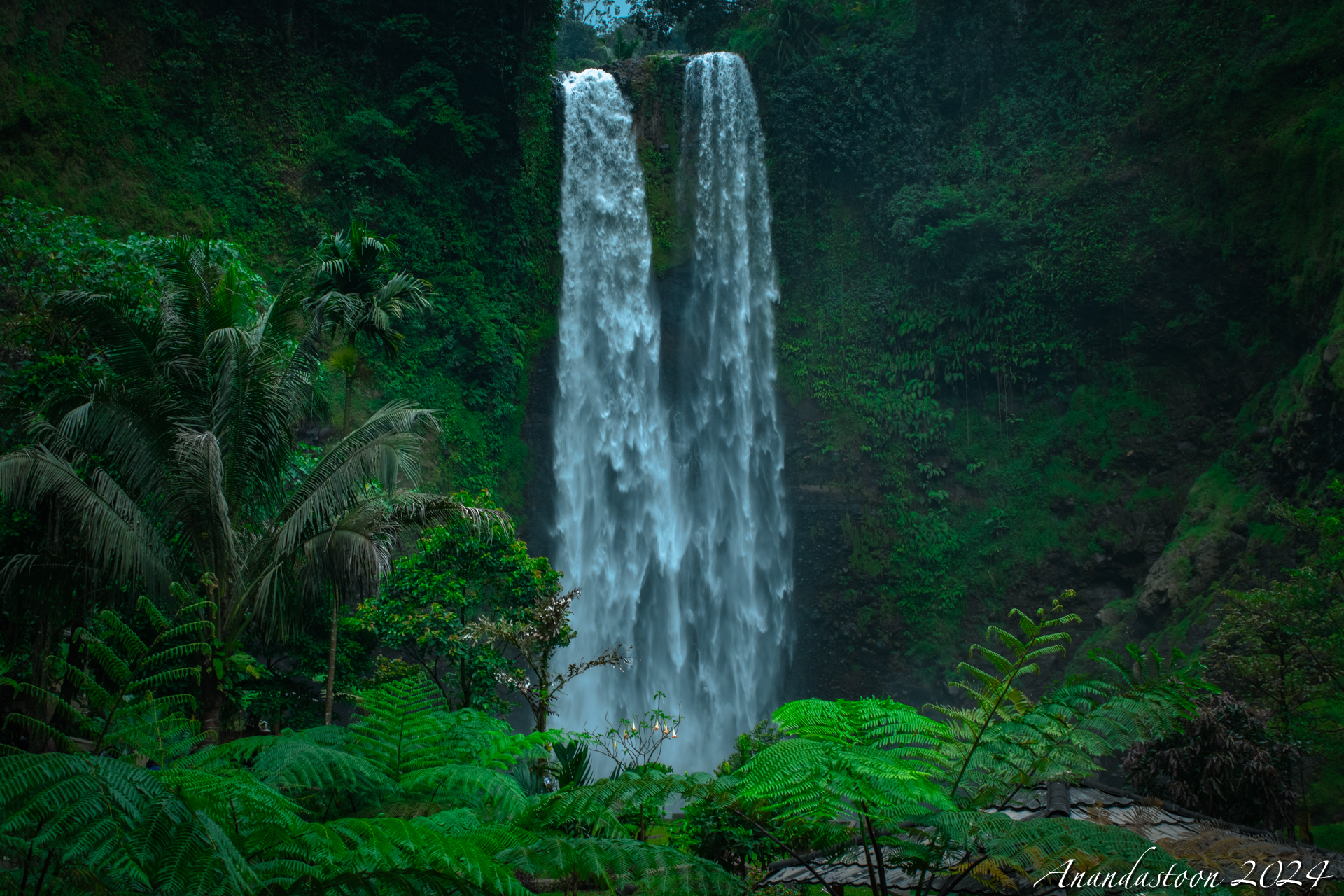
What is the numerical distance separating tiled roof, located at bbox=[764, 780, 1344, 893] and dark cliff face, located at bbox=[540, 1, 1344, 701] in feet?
40.4

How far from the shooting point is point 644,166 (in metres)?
25.5

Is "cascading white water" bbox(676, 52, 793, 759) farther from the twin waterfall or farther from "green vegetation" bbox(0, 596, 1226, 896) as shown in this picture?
"green vegetation" bbox(0, 596, 1226, 896)

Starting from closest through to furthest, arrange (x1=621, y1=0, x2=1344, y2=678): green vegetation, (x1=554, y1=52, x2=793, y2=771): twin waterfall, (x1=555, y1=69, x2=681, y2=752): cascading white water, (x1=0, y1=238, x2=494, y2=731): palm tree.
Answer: (x1=0, y1=238, x2=494, y2=731): palm tree → (x1=621, y1=0, x2=1344, y2=678): green vegetation → (x1=555, y1=69, x2=681, y2=752): cascading white water → (x1=554, y1=52, x2=793, y2=771): twin waterfall

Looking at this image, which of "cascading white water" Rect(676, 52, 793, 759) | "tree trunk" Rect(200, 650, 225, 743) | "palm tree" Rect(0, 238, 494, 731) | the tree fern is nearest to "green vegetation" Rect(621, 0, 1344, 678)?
"cascading white water" Rect(676, 52, 793, 759)

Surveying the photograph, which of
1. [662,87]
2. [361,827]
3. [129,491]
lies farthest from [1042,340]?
[361,827]

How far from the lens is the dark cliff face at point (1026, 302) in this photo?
771 inches

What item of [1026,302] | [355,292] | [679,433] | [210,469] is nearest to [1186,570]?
[1026,302]

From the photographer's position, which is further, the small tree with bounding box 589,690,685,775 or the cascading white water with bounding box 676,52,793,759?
the cascading white water with bounding box 676,52,793,759

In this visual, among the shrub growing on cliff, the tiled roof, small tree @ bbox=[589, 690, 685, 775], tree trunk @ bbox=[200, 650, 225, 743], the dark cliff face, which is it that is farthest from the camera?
the dark cliff face

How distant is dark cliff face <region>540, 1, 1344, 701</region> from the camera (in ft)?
64.3

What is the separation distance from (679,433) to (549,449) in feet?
12.4

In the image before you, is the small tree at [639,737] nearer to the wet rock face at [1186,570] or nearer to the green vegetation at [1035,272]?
the green vegetation at [1035,272]

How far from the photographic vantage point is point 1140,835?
134 inches

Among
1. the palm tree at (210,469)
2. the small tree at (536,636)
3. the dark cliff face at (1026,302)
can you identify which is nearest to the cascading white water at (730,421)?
the dark cliff face at (1026,302)
